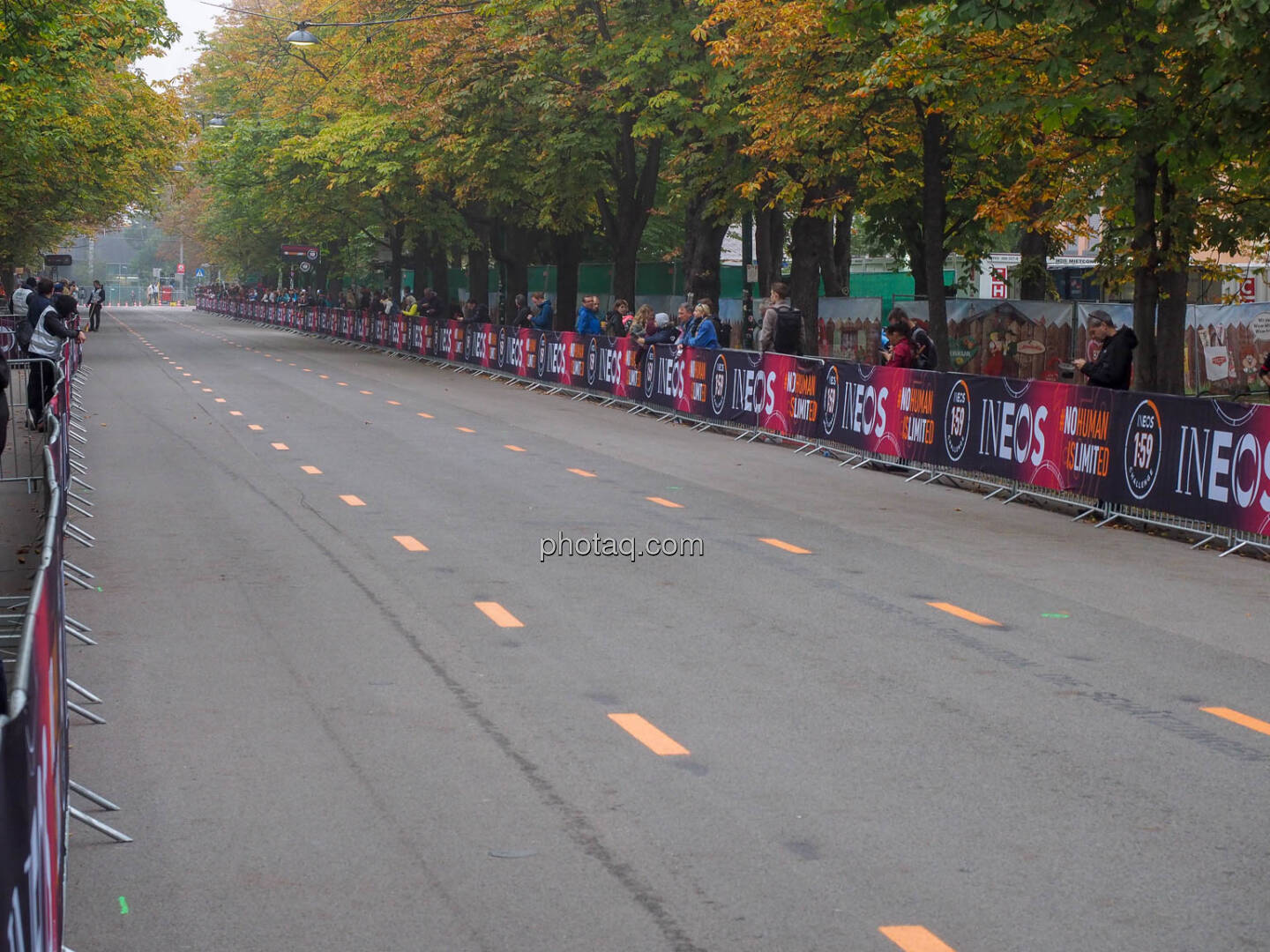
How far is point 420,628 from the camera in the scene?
995cm

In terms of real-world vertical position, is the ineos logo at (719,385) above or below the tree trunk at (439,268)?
below

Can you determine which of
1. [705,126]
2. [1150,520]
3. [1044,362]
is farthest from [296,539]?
[1044,362]

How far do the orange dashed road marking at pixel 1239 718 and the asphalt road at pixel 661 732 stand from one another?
0.14 ft

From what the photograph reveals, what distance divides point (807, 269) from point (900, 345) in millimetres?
13990

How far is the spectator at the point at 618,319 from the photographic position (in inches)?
1358

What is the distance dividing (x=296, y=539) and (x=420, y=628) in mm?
3695

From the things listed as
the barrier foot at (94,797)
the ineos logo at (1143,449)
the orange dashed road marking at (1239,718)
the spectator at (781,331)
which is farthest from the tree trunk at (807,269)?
the barrier foot at (94,797)

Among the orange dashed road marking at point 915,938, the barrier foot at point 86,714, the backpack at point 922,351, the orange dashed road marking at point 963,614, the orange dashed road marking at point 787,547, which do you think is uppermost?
the backpack at point 922,351

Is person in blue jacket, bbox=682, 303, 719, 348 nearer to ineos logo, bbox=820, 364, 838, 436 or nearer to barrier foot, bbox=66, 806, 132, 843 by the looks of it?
ineos logo, bbox=820, 364, 838, 436

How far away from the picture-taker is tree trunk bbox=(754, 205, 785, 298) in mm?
41938

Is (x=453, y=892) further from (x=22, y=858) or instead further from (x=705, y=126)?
(x=705, y=126)

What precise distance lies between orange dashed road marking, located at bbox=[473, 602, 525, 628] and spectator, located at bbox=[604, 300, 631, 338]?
23.7 meters

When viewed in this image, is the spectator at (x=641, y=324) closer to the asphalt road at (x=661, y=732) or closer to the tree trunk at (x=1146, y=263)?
the tree trunk at (x=1146, y=263)

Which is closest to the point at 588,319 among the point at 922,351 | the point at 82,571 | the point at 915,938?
the point at 922,351
